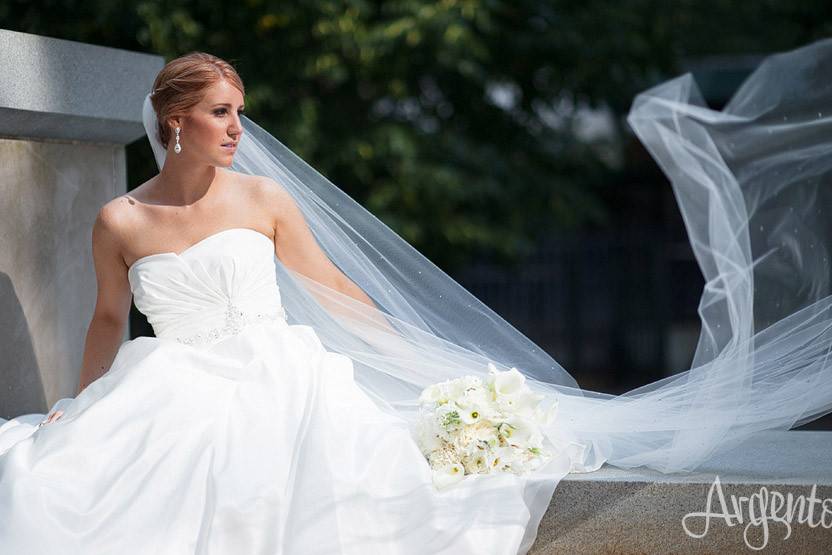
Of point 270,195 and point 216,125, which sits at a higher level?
point 216,125

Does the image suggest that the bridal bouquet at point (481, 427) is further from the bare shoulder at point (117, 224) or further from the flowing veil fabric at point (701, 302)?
the bare shoulder at point (117, 224)

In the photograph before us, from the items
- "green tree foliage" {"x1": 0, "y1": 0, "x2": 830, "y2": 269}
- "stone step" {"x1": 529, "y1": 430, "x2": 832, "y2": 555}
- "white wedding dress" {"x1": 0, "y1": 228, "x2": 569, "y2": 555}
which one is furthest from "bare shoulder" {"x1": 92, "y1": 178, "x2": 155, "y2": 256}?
"green tree foliage" {"x1": 0, "y1": 0, "x2": 830, "y2": 269}

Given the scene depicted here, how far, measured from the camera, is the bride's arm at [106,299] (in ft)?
13.9

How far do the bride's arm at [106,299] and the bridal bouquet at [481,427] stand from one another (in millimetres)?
1208

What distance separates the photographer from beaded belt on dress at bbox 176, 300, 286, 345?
13.4 ft

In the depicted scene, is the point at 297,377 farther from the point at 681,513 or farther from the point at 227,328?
the point at 681,513

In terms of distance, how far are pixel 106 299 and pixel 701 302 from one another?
2.21 m

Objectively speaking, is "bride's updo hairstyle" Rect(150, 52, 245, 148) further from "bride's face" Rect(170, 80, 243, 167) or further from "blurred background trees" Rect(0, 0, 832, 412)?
"blurred background trees" Rect(0, 0, 832, 412)

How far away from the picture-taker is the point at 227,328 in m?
4.10

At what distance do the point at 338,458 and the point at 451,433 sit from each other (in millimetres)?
352

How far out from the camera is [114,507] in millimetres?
3559

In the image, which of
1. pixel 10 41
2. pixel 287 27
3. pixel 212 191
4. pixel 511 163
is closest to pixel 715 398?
pixel 212 191

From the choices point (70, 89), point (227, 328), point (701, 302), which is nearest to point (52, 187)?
point (70, 89)

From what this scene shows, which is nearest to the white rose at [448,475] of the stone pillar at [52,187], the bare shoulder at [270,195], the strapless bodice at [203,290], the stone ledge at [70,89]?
the strapless bodice at [203,290]
